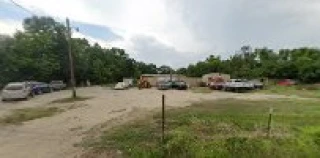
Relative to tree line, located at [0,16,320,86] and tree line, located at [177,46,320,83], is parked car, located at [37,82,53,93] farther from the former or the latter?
tree line, located at [177,46,320,83]

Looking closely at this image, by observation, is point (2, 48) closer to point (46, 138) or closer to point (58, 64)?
point (58, 64)

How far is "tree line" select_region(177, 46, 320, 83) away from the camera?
3406 inches

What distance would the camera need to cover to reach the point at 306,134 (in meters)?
15.1

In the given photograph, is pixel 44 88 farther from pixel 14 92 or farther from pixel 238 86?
pixel 238 86

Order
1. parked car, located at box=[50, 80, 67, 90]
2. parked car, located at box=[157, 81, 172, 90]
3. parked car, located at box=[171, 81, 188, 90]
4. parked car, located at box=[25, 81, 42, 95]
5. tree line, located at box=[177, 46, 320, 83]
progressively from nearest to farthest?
parked car, located at box=[25, 81, 42, 95] < parked car, located at box=[50, 80, 67, 90] < parked car, located at box=[157, 81, 172, 90] < parked car, located at box=[171, 81, 188, 90] < tree line, located at box=[177, 46, 320, 83]

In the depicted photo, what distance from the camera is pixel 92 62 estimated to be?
9419 cm

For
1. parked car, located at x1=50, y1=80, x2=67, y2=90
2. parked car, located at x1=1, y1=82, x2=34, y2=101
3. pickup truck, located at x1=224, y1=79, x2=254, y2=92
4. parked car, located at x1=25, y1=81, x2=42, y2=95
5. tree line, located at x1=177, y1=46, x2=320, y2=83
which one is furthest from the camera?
tree line, located at x1=177, y1=46, x2=320, y2=83

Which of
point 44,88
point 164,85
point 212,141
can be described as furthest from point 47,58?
point 212,141

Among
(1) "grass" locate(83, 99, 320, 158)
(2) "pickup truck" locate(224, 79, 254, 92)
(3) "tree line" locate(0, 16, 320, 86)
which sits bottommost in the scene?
(1) "grass" locate(83, 99, 320, 158)

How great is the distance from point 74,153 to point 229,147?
4.65 m

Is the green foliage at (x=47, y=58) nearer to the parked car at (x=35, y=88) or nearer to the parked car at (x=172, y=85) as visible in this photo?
the parked car at (x=35, y=88)

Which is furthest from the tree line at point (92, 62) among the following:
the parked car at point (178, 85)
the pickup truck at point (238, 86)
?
the pickup truck at point (238, 86)

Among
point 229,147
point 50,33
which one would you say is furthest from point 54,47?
point 229,147

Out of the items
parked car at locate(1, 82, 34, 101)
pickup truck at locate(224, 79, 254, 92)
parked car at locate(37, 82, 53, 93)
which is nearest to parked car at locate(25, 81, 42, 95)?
parked car at locate(37, 82, 53, 93)
